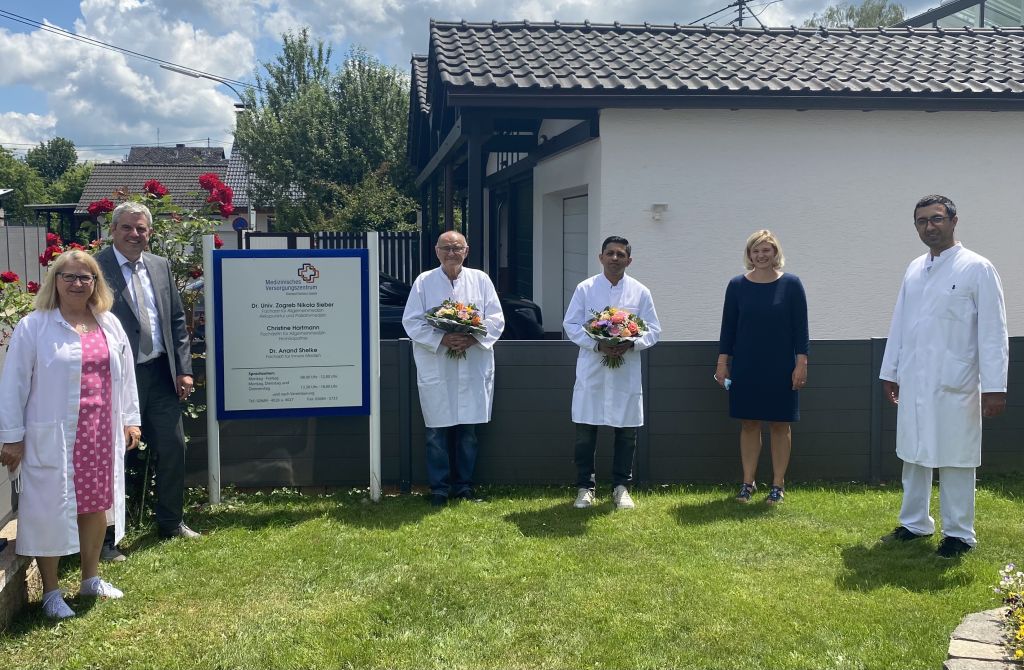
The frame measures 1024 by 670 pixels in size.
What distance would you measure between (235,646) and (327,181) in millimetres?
25701

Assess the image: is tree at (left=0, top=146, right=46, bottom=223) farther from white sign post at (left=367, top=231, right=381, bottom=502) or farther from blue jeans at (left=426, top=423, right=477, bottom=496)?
blue jeans at (left=426, top=423, right=477, bottom=496)

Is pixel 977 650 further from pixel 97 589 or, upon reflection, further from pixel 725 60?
pixel 725 60

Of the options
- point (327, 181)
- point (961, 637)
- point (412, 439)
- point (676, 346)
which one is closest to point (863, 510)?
point (676, 346)

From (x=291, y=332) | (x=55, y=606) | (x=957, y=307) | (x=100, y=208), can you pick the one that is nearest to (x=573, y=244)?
(x=291, y=332)

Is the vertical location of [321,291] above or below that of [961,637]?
above

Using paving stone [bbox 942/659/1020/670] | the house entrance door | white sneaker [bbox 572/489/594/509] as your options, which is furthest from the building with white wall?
paving stone [bbox 942/659/1020/670]

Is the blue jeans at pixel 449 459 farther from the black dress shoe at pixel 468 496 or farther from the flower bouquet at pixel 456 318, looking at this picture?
the flower bouquet at pixel 456 318

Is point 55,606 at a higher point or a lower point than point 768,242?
lower

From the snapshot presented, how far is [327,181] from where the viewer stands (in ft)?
95.0

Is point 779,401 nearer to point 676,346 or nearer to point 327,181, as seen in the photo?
point 676,346

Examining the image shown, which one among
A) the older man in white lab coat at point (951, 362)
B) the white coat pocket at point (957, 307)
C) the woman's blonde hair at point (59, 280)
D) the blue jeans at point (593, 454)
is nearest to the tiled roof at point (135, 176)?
the blue jeans at point (593, 454)

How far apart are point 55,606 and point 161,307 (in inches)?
72.1

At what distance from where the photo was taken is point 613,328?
6.45 metres

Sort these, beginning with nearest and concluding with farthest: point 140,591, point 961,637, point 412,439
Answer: point 961,637 < point 140,591 < point 412,439
